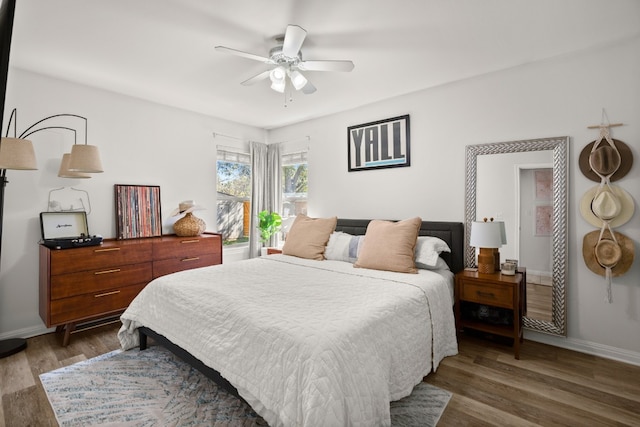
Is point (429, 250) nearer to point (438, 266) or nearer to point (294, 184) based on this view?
point (438, 266)

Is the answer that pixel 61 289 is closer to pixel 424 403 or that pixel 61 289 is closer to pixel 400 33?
pixel 424 403

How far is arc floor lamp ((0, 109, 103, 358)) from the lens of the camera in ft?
8.27

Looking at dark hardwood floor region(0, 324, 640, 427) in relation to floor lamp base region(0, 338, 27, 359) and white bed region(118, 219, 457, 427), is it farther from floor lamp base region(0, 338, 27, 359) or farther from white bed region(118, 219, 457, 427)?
white bed region(118, 219, 457, 427)

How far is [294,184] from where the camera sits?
4949 millimetres

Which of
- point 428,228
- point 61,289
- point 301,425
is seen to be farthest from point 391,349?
point 61,289

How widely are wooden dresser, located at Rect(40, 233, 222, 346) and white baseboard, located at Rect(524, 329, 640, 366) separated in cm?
356

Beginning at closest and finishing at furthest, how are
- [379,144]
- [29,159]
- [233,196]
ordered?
[29,159] < [379,144] < [233,196]

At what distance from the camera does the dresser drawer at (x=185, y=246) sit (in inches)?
137

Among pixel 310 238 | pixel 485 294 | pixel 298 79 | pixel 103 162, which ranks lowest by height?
pixel 485 294

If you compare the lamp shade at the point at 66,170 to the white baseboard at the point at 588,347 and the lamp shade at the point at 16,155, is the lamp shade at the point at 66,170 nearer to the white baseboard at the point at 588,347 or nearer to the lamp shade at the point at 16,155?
the lamp shade at the point at 16,155

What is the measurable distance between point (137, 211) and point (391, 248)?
282cm

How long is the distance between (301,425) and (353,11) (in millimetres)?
2339

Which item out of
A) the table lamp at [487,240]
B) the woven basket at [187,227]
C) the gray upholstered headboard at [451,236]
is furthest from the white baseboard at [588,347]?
the woven basket at [187,227]

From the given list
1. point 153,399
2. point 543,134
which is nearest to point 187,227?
point 153,399
